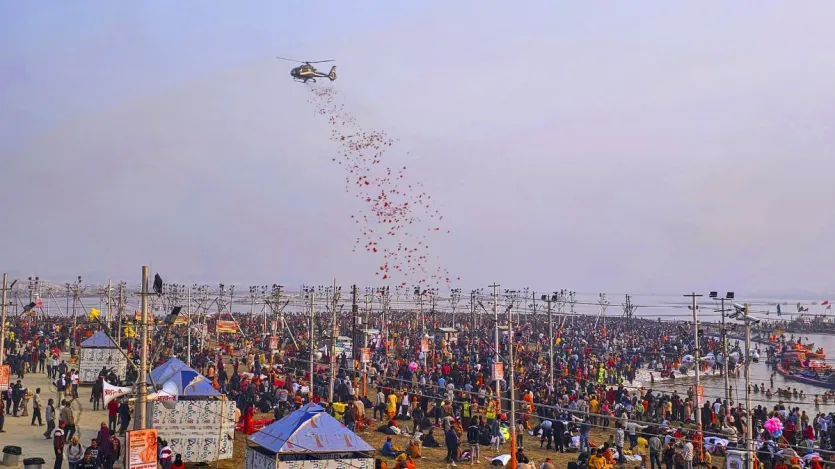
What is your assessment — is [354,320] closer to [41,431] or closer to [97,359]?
[97,359]

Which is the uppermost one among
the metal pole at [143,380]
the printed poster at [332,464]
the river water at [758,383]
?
the metal pole at [143,380]

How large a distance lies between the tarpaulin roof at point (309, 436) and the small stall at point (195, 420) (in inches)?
167

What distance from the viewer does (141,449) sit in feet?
53.5

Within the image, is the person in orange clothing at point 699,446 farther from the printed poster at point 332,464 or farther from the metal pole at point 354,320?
the metal pole at point 354,320

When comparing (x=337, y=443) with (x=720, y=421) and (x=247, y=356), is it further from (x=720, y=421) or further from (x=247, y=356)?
(x=247, y=356)

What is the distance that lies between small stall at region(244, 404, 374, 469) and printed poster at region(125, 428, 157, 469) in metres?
3.48

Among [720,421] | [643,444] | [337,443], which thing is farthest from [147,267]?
[720,421]

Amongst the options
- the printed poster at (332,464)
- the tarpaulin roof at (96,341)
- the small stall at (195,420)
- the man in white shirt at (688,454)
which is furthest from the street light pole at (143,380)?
the tarpaulin roof at (96,341)

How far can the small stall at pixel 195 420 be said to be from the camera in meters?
23.4

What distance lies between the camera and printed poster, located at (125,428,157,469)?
52.9 feet

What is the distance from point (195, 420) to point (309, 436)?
20.0ft

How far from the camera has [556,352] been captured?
61.9 metres

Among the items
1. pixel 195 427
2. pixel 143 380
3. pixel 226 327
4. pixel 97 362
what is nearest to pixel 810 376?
pixel 226 327

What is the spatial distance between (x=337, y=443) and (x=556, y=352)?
44.6 m
